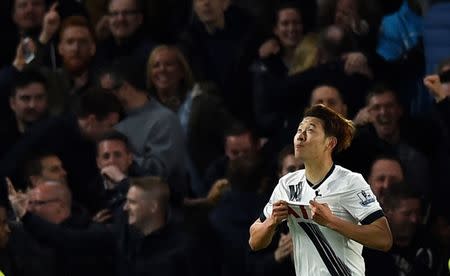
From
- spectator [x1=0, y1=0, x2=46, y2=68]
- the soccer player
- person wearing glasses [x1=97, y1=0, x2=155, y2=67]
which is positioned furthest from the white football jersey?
spectator [x1=0, y1=0, x2=46, y2=68]

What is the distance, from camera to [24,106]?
13.4m

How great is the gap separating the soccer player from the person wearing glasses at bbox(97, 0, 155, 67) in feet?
15.2

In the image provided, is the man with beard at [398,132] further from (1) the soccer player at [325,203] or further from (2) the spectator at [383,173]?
(1) the soccer player at [325,203]

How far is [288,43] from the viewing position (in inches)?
539

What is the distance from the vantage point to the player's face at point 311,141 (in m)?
9.41

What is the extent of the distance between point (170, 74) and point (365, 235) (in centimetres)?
478

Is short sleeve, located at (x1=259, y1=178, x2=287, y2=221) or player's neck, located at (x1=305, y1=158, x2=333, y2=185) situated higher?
player's neck, located at (x1=305, y1=158, x2=333, y2=185)

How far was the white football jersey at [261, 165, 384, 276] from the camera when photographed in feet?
30.8

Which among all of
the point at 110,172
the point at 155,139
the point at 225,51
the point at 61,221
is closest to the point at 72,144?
the point at 110,172

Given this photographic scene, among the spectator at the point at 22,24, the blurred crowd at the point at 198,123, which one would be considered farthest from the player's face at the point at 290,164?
the spectator at the point at 22,24

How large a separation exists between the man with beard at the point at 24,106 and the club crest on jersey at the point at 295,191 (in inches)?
168

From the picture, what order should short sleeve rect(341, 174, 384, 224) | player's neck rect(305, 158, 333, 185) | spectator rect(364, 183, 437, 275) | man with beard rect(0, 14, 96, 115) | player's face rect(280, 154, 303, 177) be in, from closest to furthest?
short sleeve rect(341, 174, 384, 224), player's neck rect(305, 158, 333, 185), spectator rect(364, 183, 437, 275), player's face rect(280, 154, 303, 177), man with beard rect(0, 14, 96, 115)

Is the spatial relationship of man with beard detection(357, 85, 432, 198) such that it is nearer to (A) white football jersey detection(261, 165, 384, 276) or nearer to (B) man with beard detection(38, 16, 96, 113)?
(B) man with beard detection(38, 16, 96, 113)

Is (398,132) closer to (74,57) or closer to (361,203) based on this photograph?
(74,57)
